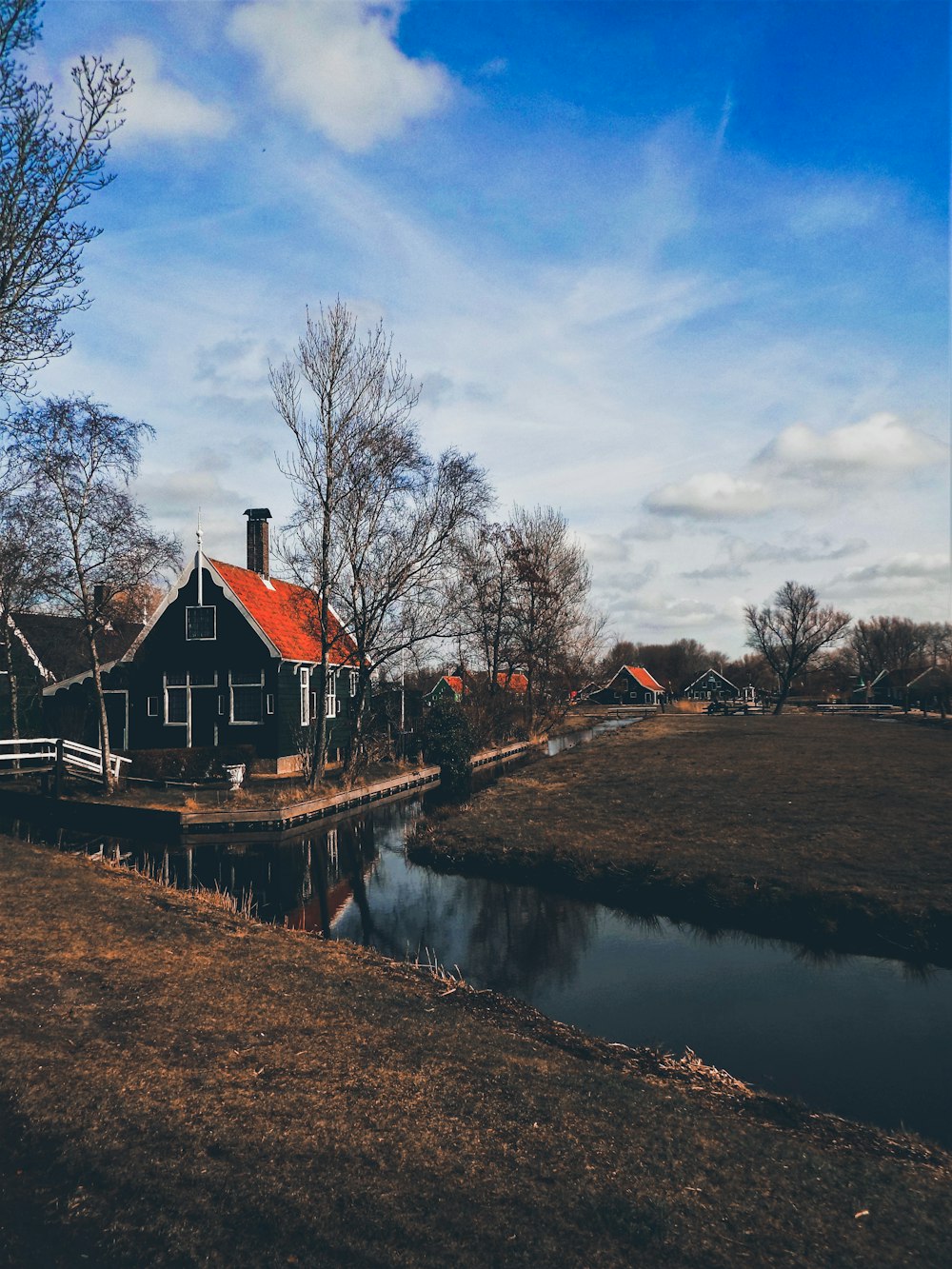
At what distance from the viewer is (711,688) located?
105 metres

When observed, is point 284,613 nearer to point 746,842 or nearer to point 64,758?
point 64,758

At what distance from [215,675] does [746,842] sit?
21.6 meters

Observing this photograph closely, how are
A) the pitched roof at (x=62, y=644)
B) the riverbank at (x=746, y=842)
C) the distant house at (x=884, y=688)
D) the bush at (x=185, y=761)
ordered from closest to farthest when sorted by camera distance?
the riverbank at (x=746, y=842), the bush at (x=185, y=761), the pitched roof at (x=62, y=644), the distant house at (x=884, y=688)

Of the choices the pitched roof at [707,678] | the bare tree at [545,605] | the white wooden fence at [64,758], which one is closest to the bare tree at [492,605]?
the bare tree at [545,605]

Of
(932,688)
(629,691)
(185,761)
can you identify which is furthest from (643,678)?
(185,761)

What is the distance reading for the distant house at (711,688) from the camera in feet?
340

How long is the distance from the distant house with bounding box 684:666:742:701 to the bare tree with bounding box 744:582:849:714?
48.4 feet

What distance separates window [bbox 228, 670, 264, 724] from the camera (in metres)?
28.8

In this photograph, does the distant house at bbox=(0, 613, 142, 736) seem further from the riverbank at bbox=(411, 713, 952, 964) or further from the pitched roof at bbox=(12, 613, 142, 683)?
the riverbank at bbox=(411, 713, 952, 964)

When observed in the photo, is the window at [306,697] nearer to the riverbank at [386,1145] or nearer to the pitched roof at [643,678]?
the riverbank at [386,1145]

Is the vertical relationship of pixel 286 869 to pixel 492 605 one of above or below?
below

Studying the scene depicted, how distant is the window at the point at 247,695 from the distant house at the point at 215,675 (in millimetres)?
39

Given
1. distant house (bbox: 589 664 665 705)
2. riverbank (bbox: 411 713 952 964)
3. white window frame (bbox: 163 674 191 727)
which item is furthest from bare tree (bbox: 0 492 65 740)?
distant house (bbox: 589 664 665 705)

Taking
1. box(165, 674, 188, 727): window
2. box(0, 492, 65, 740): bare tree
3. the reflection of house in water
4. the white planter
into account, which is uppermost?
box(0, 492, 65, 740): bare tree
